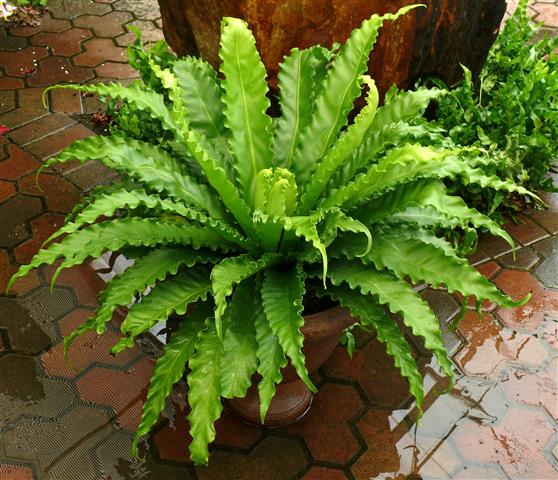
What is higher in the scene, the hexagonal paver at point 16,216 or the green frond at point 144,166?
the green frond at point 144,166

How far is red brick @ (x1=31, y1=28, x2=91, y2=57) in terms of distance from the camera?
4.94 meters

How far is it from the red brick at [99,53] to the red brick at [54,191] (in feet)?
4.71

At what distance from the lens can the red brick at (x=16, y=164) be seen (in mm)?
3771

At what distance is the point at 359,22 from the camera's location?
9.44 feet

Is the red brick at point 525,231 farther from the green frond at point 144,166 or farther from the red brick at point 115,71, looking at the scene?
the red brick at point 115,71

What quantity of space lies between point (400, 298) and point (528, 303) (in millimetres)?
1595

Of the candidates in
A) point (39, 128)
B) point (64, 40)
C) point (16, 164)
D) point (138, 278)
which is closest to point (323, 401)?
point (138, 278)

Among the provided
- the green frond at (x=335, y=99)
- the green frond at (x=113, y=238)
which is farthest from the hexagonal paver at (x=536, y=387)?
the green frond at (x=113, y=238)

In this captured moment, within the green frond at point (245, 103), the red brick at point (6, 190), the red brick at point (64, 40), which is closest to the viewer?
the green frond at point (245, 103)

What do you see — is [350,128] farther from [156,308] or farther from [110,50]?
[110,50]

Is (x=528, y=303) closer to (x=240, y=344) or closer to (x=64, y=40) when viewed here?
(x=240, y=344)

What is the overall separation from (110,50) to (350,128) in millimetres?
3616

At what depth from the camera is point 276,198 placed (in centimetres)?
192

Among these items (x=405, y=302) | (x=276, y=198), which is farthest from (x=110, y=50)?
(x=405, y=302)
